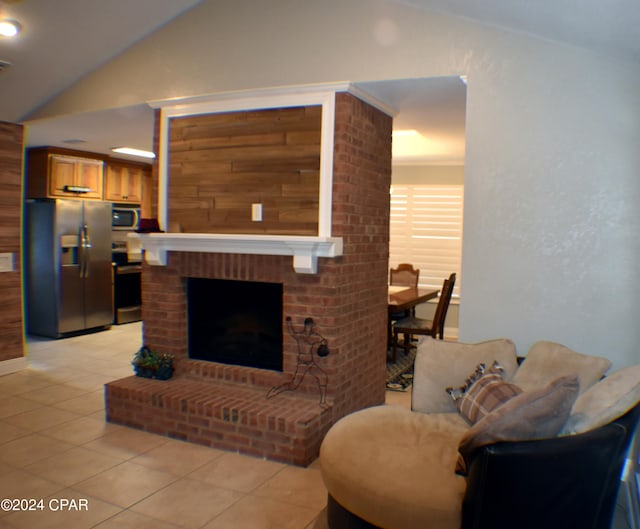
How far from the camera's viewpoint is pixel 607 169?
113 inches

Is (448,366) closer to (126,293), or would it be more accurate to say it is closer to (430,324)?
(430,324)

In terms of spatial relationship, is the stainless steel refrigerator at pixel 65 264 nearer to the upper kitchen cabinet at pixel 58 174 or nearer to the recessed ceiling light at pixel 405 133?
the upper kitchen cabinet at pixel 58 174

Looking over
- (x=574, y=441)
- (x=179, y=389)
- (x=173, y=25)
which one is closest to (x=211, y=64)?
(x=173, y=25)

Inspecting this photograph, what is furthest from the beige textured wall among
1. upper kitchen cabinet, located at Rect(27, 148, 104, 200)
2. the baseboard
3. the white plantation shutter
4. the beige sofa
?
upper kitchen cabinet, located at Rect(27, 148, 104, 200)

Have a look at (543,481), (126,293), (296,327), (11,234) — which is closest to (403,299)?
(296,327)

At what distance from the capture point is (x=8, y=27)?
3.58 meters

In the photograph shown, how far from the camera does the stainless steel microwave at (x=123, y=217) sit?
23.6 feet

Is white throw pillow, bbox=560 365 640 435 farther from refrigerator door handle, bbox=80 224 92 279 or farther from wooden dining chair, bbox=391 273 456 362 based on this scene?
refrigerator door handle, bbox=80 224 92 279

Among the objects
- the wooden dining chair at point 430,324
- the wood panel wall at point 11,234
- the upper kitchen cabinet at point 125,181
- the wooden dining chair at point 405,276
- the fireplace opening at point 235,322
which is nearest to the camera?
the fireplace opening at point 235,322

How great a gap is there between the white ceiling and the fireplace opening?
157 centimetres

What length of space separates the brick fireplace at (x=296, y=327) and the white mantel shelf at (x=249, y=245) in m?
0.11

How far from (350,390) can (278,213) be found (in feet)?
4.38

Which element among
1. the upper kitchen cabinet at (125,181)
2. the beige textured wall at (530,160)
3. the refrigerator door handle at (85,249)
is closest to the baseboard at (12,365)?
the refrigerator door handle at (85,249)

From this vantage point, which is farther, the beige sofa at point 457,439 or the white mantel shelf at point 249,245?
the white mantel shelf at point 249,245
